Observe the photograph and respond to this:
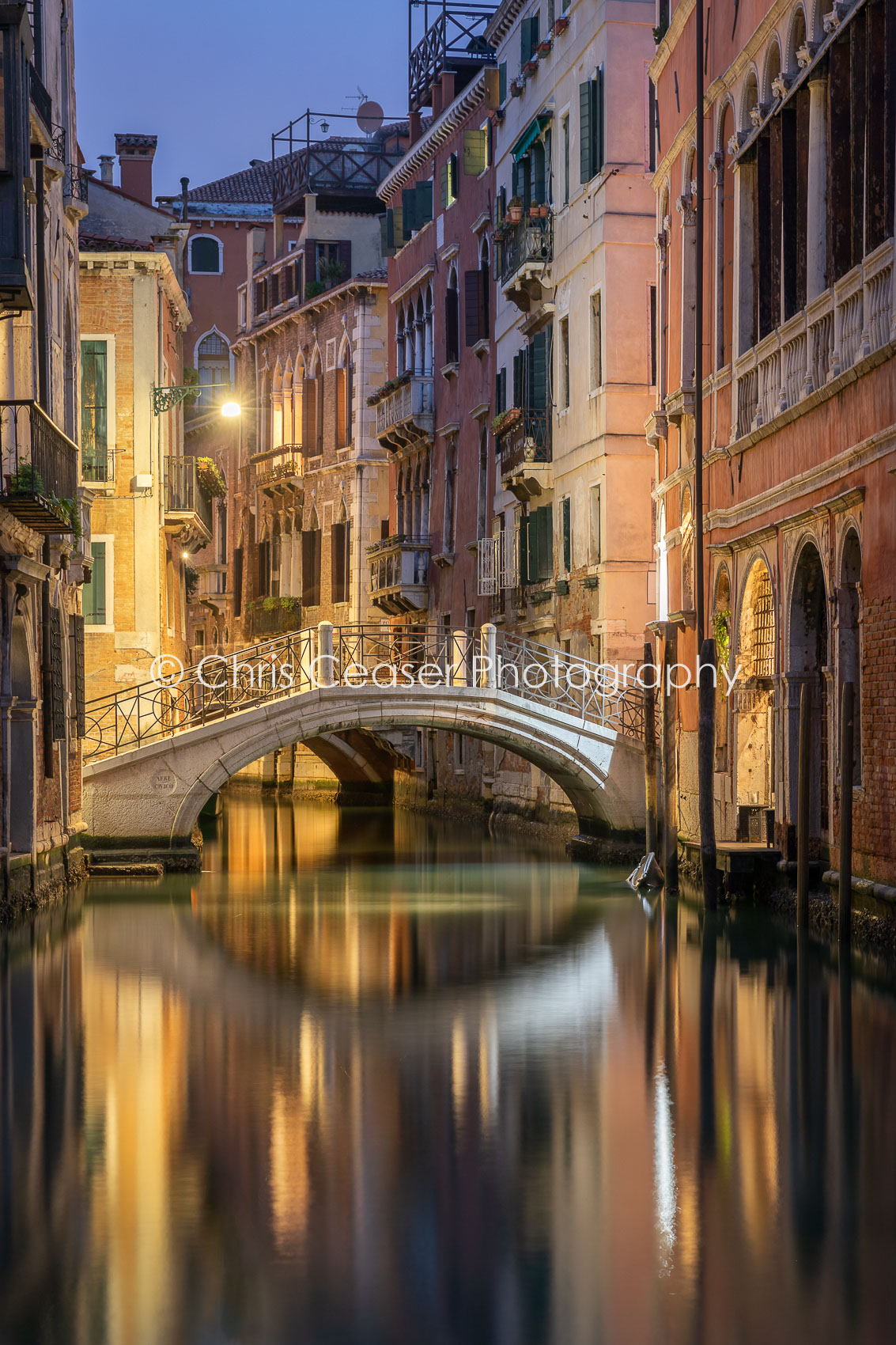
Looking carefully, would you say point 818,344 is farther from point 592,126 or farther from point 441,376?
point 441,376

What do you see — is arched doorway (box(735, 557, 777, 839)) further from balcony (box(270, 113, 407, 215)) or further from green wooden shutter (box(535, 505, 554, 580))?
balcony (box(270, 113, 407, 215))

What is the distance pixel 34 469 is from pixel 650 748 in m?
7.95

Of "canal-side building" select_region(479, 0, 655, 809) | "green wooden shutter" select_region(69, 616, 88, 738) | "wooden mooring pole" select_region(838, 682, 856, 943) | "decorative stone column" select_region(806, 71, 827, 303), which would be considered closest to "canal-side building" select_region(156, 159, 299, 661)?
"canal-side building" select_region(479, 0, 655, 809)

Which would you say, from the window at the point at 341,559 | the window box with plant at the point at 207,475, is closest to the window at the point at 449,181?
the window box with plant at the point at 207,475

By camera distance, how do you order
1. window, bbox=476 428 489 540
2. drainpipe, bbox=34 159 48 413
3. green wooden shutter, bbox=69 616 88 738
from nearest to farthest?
drainpipe, bbox=34 159 48 413 → green wooden shutter, bbox=69 616 88 738 → window, bbox=476 428 489 540

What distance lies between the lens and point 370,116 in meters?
46.8

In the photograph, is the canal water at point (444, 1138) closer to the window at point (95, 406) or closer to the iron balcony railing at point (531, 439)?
the window at point (95, 406)

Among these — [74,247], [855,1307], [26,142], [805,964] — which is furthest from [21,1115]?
[74,247]

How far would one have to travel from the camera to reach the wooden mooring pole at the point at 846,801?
13000 millimetres

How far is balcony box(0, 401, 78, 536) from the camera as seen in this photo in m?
15.4

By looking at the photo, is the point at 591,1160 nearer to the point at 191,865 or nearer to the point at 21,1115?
the point at 21,1115

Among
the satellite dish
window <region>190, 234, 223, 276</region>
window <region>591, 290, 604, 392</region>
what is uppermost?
the satellite dish

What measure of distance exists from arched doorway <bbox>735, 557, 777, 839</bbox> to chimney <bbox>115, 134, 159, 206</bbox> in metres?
A: 19.6

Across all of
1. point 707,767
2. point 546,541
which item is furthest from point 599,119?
point 707,767
